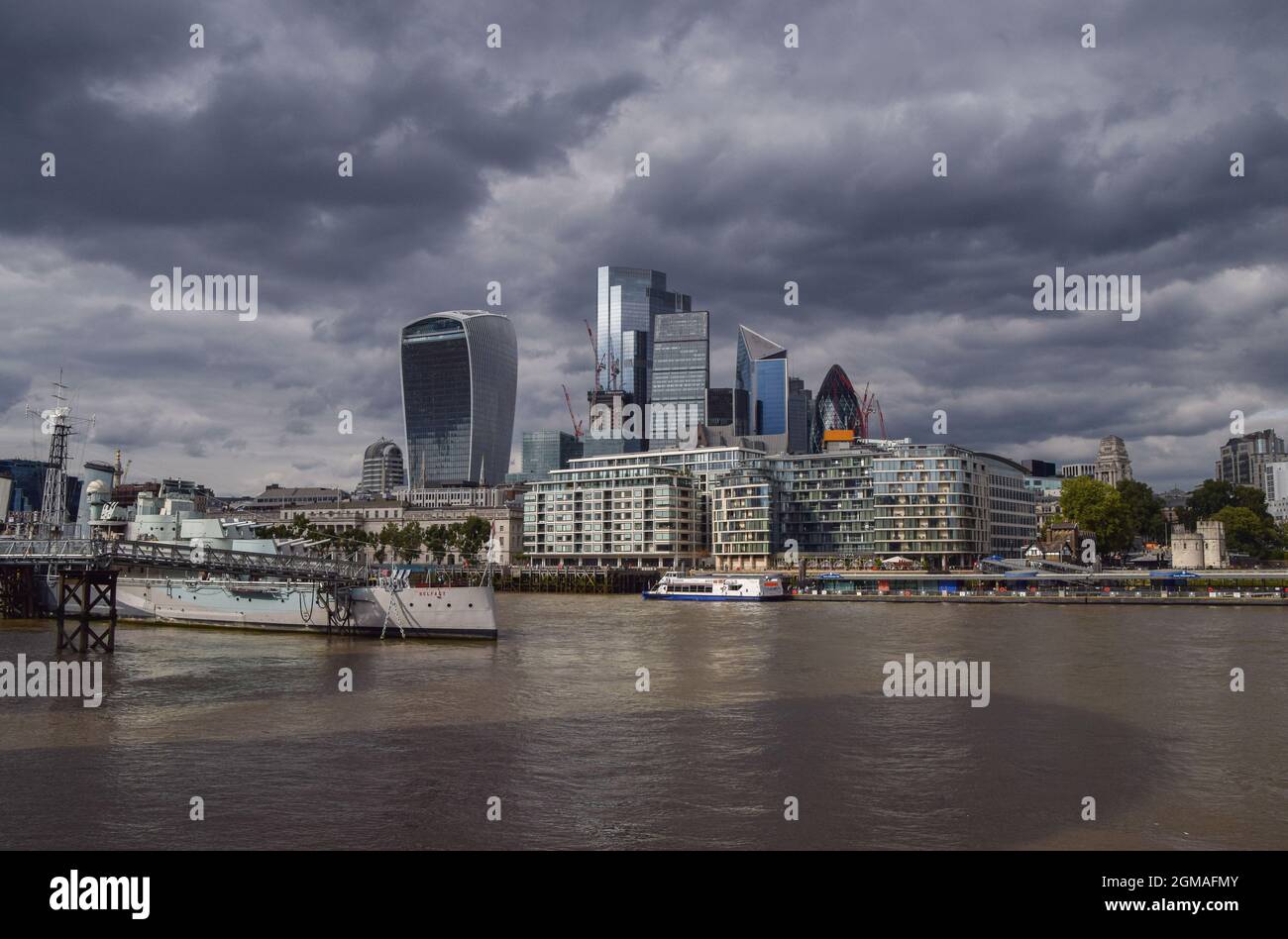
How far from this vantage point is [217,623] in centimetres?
6994

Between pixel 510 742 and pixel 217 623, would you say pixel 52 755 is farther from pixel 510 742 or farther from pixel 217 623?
pixel 217 623

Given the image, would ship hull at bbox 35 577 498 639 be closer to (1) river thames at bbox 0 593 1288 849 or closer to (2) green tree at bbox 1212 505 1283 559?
(1) river thames at bbox 0 593 1288 849

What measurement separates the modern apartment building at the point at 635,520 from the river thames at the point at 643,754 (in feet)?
449

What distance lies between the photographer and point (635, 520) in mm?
189125

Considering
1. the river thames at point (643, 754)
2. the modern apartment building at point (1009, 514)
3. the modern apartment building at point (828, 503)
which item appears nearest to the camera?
the river thames at point (643, 754)

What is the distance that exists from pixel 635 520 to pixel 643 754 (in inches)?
6442

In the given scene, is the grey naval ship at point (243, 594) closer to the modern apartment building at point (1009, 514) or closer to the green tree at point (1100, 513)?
the green tree at point (1100, 513)

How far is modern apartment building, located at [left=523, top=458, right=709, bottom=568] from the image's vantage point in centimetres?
18762

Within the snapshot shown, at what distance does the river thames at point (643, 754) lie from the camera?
18875 mm

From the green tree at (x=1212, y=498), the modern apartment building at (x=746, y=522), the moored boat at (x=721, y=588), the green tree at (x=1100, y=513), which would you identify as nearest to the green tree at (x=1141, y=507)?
the green tree at (x=1100, y=513)

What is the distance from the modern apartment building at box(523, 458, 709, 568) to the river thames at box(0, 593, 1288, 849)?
136755 millimetres

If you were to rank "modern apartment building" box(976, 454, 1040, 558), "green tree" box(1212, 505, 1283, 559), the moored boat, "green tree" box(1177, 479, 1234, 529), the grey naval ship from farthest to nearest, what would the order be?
1. "green tree" box(1177, 479, 1234, 529)
2. "modern apartment building" box(976, 454, 1040, 558)
3. "green tree" box(1212, 505, 1283, 559)
4. the moored boat
5. the grey naval ship

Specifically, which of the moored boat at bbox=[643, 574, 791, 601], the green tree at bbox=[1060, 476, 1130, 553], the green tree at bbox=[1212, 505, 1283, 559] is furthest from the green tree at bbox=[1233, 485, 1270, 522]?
the moored boat at bbox=[643, 574, 791, 601]
